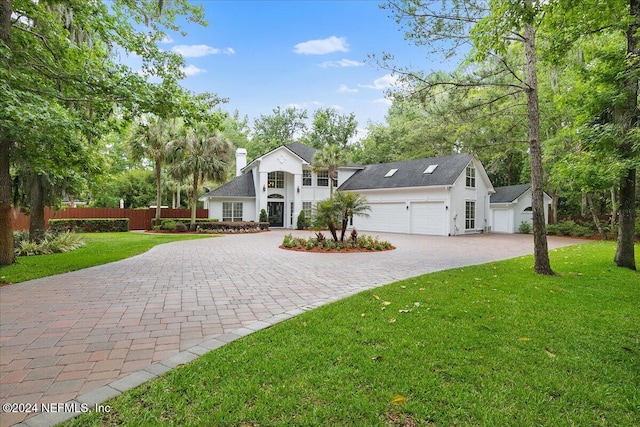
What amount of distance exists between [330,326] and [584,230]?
21.6 metres

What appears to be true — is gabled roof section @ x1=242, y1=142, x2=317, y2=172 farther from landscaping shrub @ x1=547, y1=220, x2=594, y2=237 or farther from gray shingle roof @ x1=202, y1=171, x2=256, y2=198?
landscaping shrub @ x1=547, y1=220, x2=594, y2=237

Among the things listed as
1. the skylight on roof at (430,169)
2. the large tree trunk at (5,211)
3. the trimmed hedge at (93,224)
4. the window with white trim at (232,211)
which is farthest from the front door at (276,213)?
the large tree trunk at (5,211)

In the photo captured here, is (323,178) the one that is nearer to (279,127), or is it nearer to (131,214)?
(131,214)

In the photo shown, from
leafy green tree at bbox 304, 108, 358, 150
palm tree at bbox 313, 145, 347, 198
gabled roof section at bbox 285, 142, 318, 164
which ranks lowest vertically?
palm tree at bbox 313, 145, 347, 198

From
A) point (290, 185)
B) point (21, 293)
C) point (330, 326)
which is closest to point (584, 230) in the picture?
point (290, 185)

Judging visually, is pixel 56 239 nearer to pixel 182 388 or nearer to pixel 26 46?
pixel 26 46

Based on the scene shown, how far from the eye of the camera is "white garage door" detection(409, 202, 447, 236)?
1961cm

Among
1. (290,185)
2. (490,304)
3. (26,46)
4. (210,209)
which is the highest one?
(26,46)

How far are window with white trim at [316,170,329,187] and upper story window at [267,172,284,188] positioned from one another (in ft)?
9.43

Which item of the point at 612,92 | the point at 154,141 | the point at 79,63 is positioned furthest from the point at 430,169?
the point at 79,63

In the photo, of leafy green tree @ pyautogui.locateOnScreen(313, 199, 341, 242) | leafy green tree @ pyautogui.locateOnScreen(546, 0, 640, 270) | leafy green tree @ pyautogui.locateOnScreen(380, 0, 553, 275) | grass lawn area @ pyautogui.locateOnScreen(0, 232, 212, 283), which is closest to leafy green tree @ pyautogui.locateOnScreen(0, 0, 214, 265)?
grass lawn area @ pyautogui.locateOnScreen(0, 232, 212, 283)

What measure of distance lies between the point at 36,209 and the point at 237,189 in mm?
14412

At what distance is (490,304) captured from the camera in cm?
485

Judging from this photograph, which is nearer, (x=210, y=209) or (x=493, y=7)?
(x=493, y=7)
